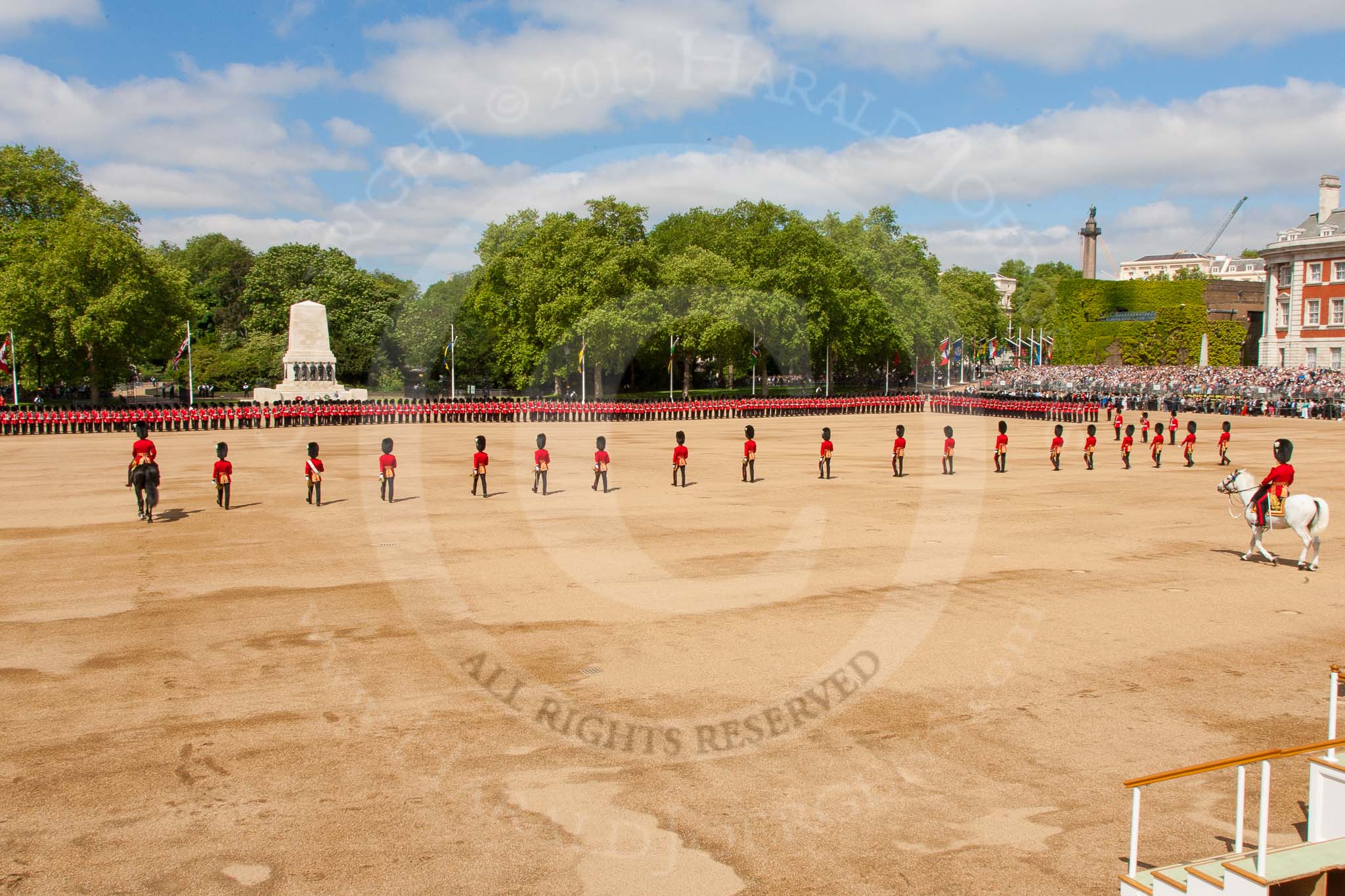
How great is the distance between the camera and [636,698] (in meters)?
9.07

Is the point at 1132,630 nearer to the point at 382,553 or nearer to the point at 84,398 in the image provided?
the point at 382,553

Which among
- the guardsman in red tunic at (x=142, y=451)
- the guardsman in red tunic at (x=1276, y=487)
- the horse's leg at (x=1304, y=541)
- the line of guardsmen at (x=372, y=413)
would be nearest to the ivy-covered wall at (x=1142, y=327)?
the line of guardsmen at (x=372, y=413)

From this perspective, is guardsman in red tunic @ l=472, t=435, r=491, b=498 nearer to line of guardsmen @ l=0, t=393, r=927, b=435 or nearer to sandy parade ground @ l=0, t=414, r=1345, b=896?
sandy parade ground @ l=0, t=414, r=1345, b=896

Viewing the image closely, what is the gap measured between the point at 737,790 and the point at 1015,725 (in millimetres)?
2690

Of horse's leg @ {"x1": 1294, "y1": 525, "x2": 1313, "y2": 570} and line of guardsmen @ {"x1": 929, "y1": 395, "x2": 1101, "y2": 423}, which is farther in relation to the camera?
line of guardsmen @ {"x1": 929, "y1": 395, "x2": 1101, "y2": 423}

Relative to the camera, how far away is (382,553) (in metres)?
15.8

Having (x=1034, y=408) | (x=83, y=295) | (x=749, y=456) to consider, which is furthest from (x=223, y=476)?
(x=1034, y=408)

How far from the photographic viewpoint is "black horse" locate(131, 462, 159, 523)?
738 inches

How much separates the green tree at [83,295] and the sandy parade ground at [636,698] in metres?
38.9

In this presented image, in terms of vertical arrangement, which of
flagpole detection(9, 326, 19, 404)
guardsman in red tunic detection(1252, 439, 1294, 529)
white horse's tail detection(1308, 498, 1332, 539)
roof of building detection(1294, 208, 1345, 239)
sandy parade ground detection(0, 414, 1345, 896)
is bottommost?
sandy parade ground detection(0, 414, 1345, 896)

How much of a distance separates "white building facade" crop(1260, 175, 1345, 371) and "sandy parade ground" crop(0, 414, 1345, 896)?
5919 cm

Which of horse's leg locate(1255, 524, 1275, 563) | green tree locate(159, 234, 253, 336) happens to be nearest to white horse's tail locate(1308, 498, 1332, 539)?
horse's leg locate(1255, 524, 1275, 563)

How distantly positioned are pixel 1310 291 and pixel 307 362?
216 feet

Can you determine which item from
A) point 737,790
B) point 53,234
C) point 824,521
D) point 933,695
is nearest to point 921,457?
point 824,521
